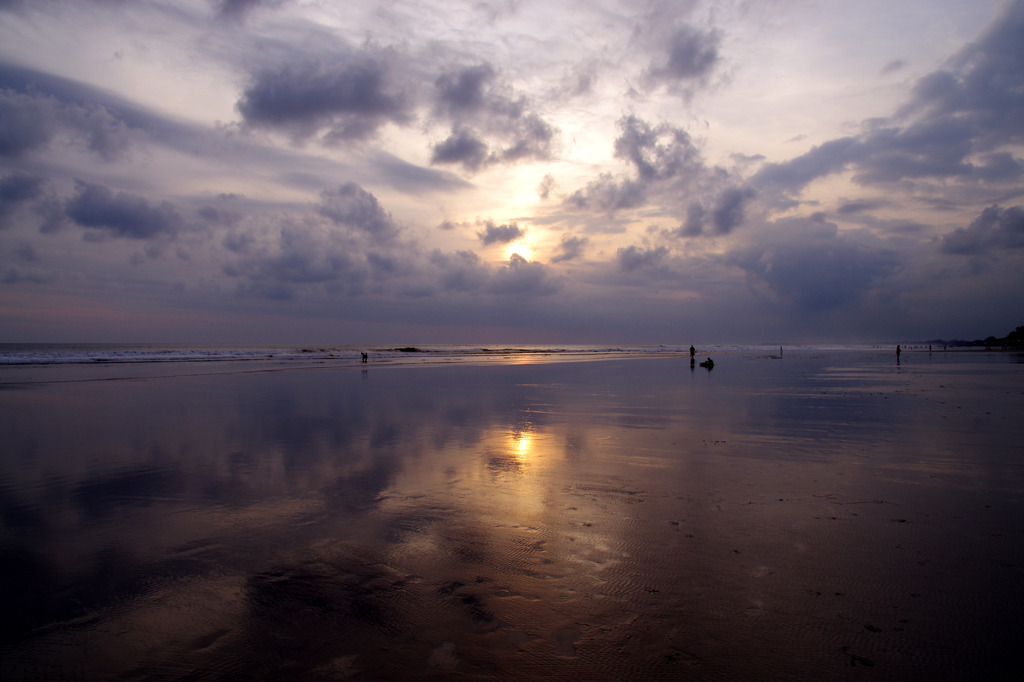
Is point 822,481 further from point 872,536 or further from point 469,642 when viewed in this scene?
point 469,642

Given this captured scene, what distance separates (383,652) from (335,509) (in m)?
3.49

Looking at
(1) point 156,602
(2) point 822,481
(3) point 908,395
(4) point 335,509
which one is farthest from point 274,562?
(3) point 908,395

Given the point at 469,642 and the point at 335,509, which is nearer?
the point at 469,642

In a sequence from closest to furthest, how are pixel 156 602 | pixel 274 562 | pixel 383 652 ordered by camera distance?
1. pixel 383 652
2. pixel 156 602
3. pixel 274 562

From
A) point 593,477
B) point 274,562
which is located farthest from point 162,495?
point 593,477

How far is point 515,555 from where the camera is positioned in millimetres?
5535

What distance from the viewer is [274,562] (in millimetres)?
5410

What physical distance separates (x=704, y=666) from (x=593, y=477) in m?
4.88

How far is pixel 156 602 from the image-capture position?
4.64 m

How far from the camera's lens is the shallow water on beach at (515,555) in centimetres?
387

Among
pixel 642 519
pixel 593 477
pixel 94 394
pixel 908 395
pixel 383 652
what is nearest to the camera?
pixel 383 652

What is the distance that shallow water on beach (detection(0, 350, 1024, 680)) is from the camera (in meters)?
3.87

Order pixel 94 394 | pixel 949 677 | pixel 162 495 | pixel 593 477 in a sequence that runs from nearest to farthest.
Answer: pixel 949 677 < pixel 162 495 < pixel 593 477 < pixel 94 394

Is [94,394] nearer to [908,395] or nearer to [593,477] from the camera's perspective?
[593,477]
